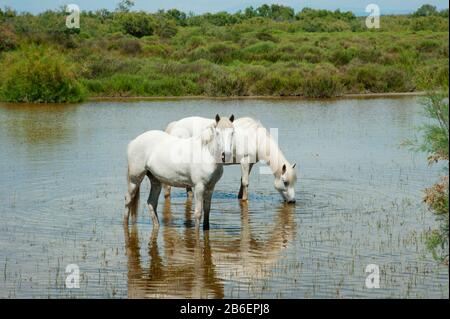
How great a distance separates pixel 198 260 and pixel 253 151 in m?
4.02

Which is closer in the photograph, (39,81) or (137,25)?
(39,81)

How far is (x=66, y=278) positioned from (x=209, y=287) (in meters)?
1.51

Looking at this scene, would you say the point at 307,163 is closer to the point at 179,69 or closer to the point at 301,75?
the point at 301,75

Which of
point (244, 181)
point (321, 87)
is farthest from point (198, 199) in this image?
A: point (321, 87)

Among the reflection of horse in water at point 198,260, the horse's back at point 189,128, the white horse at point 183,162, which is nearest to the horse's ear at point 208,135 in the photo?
the white horse at point 183,162

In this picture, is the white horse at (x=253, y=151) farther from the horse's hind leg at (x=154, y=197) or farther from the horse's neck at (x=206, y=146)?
the horse's neck at (x=206, y=146)

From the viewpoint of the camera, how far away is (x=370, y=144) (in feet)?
66.9

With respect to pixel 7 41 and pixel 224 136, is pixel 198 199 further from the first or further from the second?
pixel 7 41

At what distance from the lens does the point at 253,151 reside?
13.6 metres

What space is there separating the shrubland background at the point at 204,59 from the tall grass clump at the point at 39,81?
0.04 m

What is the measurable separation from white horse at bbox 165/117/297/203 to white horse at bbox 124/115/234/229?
204 centimetres

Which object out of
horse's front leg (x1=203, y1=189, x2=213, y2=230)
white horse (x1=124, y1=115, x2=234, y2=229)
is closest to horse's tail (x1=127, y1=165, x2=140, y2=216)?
white horse (x1=124, y1=115, x2=234, y2=229)

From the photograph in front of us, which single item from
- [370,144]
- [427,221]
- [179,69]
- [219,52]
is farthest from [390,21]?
[427,221]

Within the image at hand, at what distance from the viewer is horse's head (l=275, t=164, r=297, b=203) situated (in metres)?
12.9
